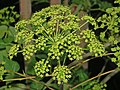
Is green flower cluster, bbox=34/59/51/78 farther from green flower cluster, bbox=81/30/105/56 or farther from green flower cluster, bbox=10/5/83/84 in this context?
green flower cluster, bbox=81/30/105/56

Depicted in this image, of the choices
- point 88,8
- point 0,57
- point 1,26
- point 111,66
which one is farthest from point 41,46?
point 111,66

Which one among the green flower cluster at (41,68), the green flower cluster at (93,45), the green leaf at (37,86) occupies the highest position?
the green flower cluster at (93,45)

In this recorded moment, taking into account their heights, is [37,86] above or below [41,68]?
below

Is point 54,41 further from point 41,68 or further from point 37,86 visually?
point 37,86

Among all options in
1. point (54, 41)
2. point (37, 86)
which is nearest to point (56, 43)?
point (54, 41)

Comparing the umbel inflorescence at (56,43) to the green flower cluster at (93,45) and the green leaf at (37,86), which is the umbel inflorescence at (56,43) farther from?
the green leaf at (37,86)

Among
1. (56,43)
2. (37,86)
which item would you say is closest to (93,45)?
(56,43)

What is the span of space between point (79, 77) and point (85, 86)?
0.06 m

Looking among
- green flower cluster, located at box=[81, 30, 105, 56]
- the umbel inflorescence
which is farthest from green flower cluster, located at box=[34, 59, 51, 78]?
green flower cluster, located at box=[81, 30, 105, 56]

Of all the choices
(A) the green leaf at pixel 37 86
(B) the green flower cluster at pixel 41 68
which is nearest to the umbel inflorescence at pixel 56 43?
(B) the green flower cluster at pixel 41 68

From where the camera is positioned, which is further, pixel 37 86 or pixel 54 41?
pixel 37 86

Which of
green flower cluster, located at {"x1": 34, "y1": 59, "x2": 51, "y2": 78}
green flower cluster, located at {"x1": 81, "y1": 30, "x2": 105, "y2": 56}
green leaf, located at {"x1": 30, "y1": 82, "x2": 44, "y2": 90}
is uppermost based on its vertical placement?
green flower cluster, located at {"x1": 81, "y1": 30, "x2": 105, "y2": 56}

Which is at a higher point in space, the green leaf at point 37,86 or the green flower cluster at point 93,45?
the green flower cluster at point 93,45

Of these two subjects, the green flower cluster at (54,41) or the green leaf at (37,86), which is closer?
the green flower cluster at (54,41)
